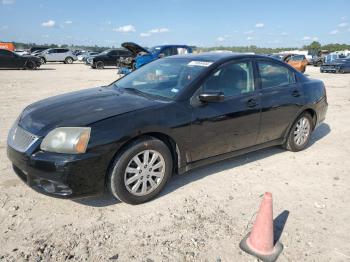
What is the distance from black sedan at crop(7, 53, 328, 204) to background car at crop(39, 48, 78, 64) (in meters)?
31.7

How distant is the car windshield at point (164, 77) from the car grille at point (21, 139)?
1459 mm

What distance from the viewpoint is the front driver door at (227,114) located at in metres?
3.87

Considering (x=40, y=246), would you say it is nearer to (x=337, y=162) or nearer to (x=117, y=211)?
(x=117, y=211)

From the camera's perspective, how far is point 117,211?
11.2ft

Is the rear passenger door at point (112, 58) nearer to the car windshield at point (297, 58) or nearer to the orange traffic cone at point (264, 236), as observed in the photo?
the car windshield at point (297, 58)

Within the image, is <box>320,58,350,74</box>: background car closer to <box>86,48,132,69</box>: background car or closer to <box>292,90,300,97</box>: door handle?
<box>86,48,132,69</box>: background car

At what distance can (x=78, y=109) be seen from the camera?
3.54m

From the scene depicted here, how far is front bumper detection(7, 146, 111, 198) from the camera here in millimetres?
3043

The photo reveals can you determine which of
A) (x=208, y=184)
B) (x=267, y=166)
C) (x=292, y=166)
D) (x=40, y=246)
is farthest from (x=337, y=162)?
(x=40, y=246)

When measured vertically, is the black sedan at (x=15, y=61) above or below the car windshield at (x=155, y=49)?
below

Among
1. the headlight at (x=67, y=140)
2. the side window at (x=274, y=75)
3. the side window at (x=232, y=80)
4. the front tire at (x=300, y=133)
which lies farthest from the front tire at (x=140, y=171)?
the front tire at (x=300, y=133)

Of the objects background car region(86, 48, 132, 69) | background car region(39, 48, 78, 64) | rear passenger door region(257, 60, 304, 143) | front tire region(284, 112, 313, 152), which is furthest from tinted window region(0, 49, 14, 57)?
front tire region(284, 112, 313, 152)

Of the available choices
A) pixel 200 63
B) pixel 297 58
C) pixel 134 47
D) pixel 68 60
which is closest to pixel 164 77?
pixel 200 63

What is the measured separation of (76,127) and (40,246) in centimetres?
111
